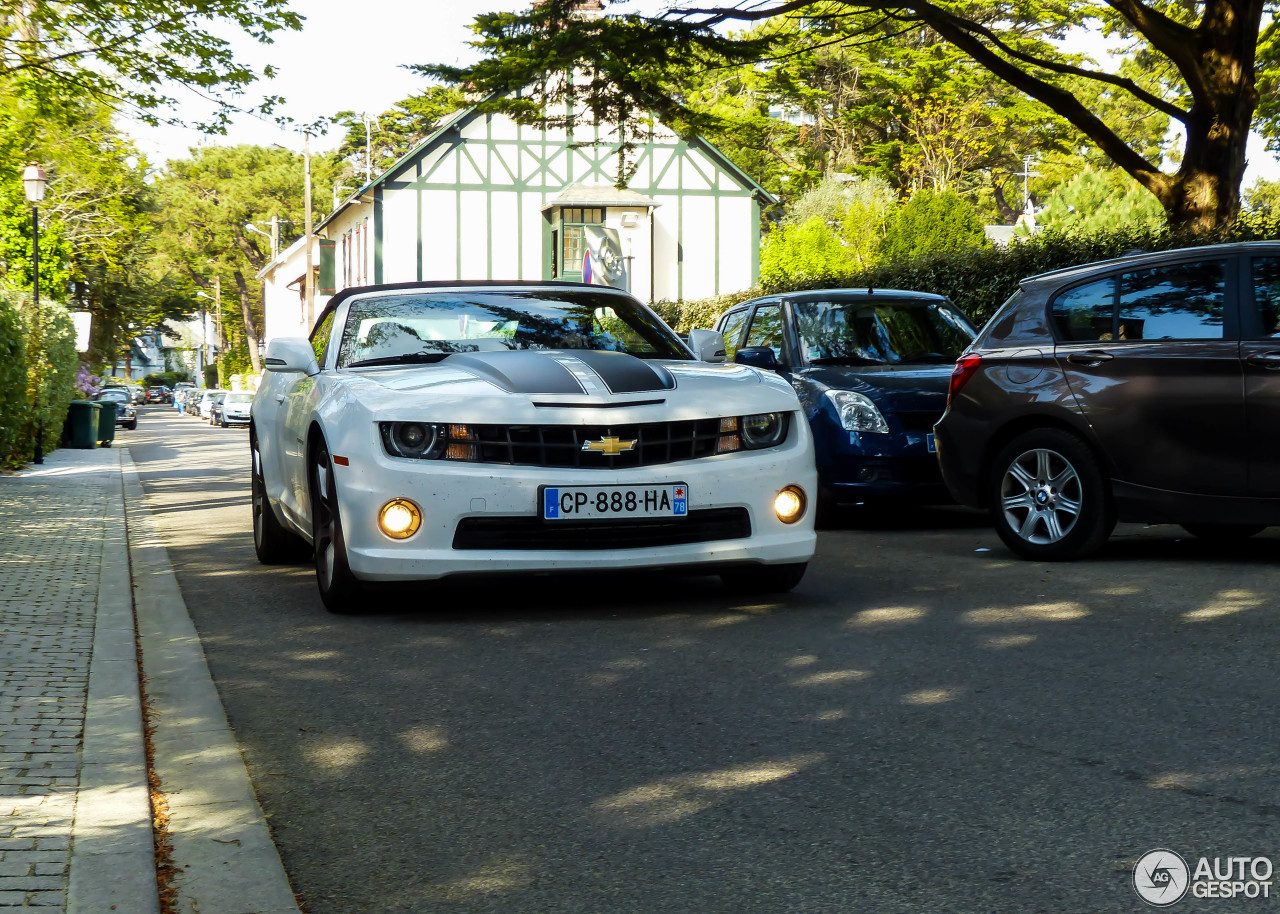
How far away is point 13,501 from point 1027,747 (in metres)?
11.6

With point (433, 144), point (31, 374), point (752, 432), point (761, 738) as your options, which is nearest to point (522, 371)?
point (752, 432)

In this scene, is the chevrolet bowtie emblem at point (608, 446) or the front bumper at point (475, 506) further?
the chevrolet bowtie emblem at point (608, 446)

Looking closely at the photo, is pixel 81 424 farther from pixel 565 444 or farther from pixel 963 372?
pixel 565 444

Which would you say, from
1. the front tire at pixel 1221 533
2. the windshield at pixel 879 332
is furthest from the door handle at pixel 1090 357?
the windshield at pixel 879 332

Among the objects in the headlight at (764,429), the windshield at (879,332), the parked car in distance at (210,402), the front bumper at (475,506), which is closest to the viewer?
the front bumper at (475,506)

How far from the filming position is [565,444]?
630cm

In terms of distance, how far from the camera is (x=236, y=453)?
26109mm

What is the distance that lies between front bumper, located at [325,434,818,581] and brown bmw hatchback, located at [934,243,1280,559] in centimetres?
240

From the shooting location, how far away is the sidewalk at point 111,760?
3.19 metres

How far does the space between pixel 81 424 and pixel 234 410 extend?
2344 cm

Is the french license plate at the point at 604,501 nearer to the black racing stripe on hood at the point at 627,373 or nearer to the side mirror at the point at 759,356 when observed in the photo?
the black racing stripe on hood at the point at 627,373

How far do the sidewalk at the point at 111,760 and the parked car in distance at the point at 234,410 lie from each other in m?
43.8

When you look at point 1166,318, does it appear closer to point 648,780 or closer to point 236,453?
point 648,780

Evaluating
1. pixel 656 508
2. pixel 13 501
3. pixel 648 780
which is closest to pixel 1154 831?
pixel 648 780
